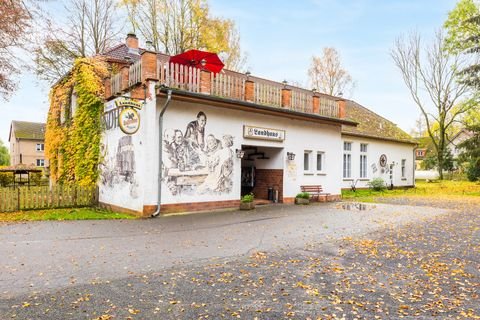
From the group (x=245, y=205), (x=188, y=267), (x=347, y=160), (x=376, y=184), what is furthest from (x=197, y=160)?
(x=376, y=184)

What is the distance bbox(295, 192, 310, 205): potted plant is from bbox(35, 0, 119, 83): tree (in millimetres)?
15207

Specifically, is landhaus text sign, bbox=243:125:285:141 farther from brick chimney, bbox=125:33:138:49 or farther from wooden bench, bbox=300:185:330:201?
brick chimney, bbox=125:33:138:49

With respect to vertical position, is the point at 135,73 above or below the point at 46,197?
above

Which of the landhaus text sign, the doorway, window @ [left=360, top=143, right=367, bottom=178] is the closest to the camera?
the landhaus text sign

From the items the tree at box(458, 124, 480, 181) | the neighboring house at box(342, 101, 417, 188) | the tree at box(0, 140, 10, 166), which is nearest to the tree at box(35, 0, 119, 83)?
the neighboring house at box(342, 101, 417, 188)

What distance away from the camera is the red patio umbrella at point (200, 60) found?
12609 mm

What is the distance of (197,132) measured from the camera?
12.5 meters

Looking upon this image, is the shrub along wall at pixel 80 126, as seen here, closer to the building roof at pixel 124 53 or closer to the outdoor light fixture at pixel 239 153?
the building roof at pixel 124 53

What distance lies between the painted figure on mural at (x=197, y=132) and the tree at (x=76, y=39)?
11.7m

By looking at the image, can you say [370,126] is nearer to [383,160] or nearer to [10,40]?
[383,160]

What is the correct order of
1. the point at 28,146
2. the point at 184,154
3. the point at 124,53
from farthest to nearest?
the point at 28,146
the point at 124,53
the point at 184,154

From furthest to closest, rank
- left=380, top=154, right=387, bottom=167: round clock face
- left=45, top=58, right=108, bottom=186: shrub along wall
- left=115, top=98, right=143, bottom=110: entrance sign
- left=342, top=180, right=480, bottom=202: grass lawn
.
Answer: left=380, top=154, right=387, bottom=167: round clock face
left=342, top=180, right=480, bottom=202: grass lawn
left=45, top=58, right=108, bottom=186: shrub along wall
left=115, top=98, right=143, bottom=110: entrance sign

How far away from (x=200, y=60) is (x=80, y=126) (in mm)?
6232

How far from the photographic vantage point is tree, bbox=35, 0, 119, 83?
20.6 metres
